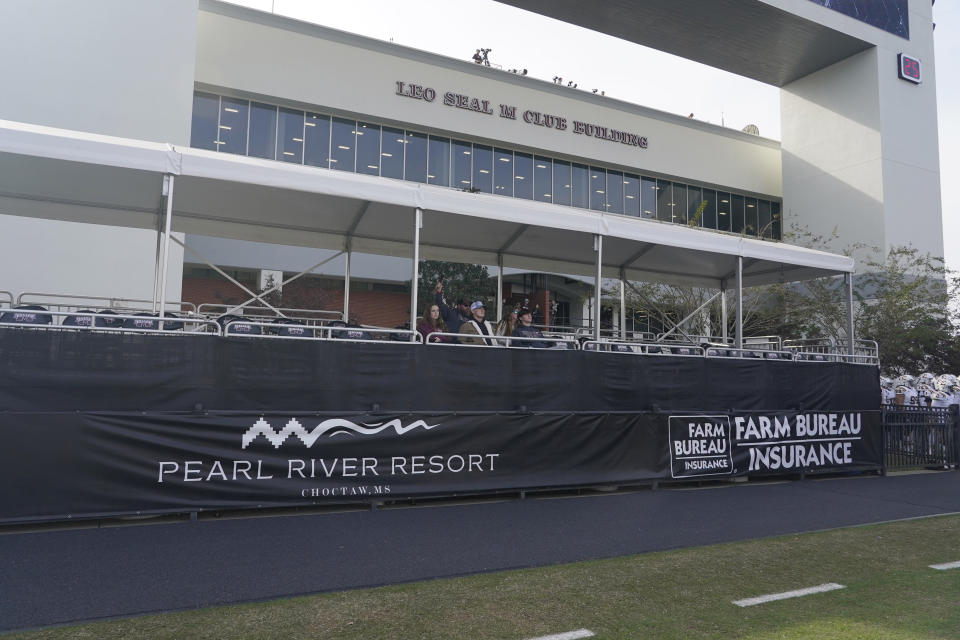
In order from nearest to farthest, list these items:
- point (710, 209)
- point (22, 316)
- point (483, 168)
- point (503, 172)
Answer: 1. point (22, 316)
2. point (483, 168)
3. point (503, 172)
4. point (710, 209)

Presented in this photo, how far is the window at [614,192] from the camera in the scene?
29.3 meters

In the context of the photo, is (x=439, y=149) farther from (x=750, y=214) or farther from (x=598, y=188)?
(x=750, y=214)

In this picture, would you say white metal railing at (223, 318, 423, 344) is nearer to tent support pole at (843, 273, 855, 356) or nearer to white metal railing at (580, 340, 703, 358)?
white metal railing at (580, 340, 703, 358)

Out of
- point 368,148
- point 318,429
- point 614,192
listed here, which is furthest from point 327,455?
point 614,192

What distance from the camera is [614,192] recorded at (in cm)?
2945

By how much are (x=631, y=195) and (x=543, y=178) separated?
4598 millimetres

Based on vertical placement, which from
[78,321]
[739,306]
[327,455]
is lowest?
[327,455]

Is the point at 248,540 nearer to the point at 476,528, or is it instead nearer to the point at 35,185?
the point at 476,528

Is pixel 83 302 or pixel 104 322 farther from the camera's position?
pixel 83 302

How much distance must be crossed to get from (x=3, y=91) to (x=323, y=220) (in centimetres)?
1131

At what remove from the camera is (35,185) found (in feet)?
28.6

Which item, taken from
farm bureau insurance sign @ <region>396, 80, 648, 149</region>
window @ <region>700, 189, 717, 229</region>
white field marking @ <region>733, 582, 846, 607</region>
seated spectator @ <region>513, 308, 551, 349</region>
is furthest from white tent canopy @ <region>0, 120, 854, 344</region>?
window @ <region>700, 189, 717, 229</region>

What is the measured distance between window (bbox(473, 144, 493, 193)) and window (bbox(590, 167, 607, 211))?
4.94m

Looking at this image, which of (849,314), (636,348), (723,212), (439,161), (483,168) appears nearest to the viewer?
(636,348)
